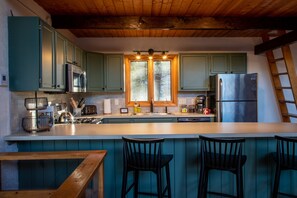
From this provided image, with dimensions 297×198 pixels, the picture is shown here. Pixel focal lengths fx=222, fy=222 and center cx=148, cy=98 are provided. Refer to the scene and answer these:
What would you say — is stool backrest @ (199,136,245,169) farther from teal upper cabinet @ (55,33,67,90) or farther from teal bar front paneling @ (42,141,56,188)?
teal upper cabinet @ (55,33,67,90)

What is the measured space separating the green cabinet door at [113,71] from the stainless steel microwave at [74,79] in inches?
24.8

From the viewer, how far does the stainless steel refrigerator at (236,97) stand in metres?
3.99

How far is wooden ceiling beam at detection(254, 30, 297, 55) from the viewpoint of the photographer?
3.54 meters

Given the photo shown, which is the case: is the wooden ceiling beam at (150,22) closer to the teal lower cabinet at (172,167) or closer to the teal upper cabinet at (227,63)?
the teal upper cabinet at (227,63)

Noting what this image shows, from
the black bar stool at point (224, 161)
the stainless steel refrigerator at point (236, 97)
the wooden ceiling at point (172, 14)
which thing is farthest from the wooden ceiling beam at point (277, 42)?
the black bar stool at point (224, 161)

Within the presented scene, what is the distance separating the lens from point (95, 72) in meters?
4.38

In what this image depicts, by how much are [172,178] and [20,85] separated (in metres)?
1.86

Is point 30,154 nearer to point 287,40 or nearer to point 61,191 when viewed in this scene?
point 61,191

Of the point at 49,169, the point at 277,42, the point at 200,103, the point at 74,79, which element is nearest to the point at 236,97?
the point at 200,103

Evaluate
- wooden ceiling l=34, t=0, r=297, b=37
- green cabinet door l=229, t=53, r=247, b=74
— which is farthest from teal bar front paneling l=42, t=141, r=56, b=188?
green cabinet door l=229, t=53, r=247, b=74

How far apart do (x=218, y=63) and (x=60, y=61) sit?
2.99 m

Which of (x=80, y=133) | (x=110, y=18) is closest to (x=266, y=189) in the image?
(x=80, y=133)

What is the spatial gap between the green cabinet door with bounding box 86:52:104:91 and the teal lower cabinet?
2136 mm

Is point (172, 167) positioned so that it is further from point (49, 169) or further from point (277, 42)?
point (277, 42)
